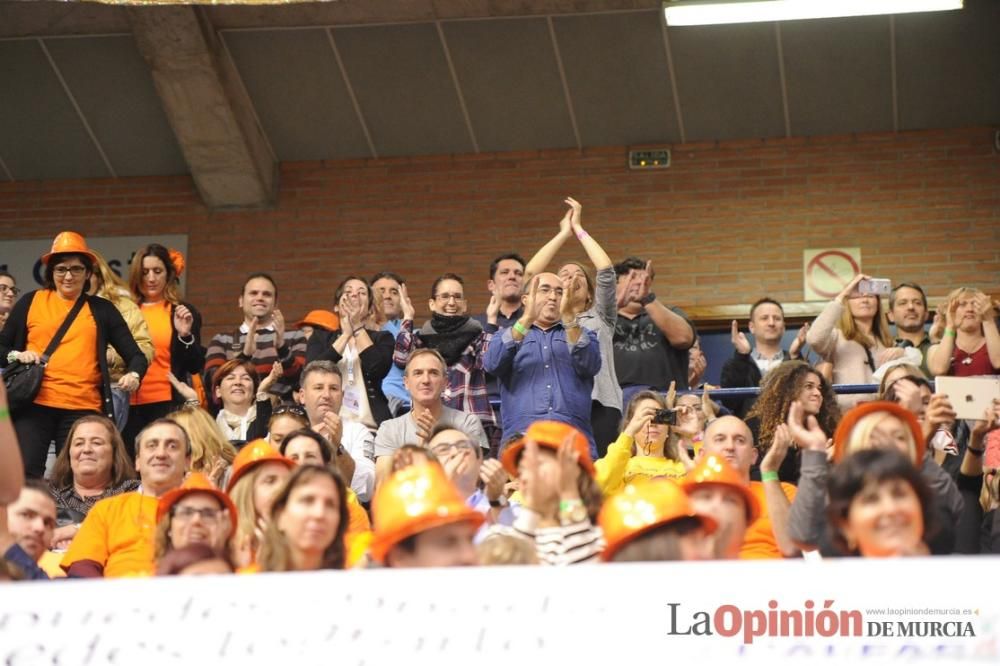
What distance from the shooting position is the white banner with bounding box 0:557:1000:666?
385 cm

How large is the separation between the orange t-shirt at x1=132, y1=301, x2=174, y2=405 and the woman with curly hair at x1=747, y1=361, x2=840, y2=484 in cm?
333

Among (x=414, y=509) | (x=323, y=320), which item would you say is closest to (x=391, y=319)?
(x=323, y=320)

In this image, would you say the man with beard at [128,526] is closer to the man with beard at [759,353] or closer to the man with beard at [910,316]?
the man with beard at [759,353]

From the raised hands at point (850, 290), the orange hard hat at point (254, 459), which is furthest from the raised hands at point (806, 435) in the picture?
the raised hands at point (850, 290)

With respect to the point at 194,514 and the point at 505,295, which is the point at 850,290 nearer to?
the point at 505,295

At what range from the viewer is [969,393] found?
647 centimetres

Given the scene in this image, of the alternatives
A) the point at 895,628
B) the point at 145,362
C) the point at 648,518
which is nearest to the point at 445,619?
the point at 648,518

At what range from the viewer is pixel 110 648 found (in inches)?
153

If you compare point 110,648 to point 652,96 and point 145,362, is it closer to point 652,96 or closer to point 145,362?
point 145,362

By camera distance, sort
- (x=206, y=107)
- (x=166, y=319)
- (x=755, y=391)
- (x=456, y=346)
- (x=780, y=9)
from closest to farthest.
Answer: (x=456, y=346) < (x=755, y=391) < (x=166, y=319) < (x=780, y=9) < (x=206, y=107)

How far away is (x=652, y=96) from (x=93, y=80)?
4297 millimetres

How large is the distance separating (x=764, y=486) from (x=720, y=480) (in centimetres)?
52

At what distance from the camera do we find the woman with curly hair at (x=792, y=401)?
21.8 ft

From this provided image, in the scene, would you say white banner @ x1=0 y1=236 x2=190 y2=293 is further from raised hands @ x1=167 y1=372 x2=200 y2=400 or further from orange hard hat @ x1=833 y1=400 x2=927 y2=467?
orange hard hat @ x1=833 y1=400 x2=927 y2=467
